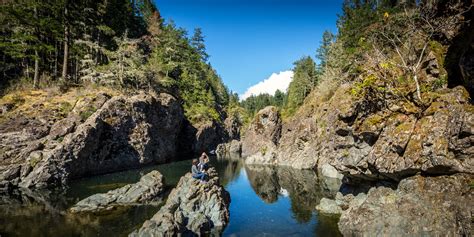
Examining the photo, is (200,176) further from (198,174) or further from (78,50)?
(78,50)

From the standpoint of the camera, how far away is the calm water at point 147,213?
1992 cm

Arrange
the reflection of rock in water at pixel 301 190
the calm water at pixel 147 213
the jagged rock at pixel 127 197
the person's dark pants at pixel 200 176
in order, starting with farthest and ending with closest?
the reflection of rock in water at pixel 301 190, the jagged rock at pixel 127 197, the person's dark pants at pixel 200 176, the calm water at pixel 147 213

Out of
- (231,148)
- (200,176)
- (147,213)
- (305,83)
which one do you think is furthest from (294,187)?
(231,148)

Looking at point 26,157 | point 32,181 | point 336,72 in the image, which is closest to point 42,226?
point 32,181

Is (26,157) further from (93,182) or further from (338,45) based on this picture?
(338,45)

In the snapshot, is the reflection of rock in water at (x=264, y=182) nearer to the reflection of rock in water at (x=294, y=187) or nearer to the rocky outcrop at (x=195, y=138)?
the reflection of rock in water at (x=294, y=187)

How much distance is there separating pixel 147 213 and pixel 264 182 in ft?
68.2

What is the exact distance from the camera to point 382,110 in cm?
2069

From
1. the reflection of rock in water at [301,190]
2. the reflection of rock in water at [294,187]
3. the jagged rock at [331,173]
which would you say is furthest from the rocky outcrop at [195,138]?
the jagged rock at [331,173]

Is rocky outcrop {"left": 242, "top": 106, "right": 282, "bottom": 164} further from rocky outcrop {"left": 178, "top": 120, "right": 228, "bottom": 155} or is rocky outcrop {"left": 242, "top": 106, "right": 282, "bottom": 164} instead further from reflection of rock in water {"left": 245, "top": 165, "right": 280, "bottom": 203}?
rocky outcrop {"left": 178, "top": 120, "right": 228, "bottom": 155}

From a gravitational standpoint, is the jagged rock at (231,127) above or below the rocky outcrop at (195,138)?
above

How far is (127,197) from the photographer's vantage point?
26.6m

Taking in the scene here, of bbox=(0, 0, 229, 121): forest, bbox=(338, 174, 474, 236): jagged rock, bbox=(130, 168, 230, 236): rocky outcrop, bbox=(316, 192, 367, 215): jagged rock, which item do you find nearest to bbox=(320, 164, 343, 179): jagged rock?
bbox=(316, 192, 367, 215): jagged rock

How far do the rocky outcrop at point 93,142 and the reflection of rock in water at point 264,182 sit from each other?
19.1 metres
